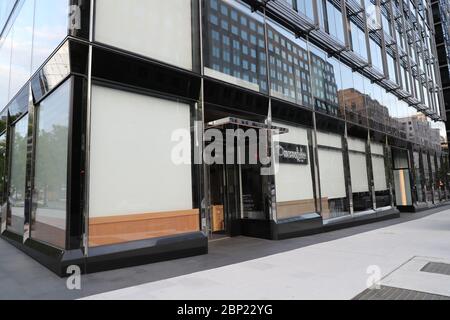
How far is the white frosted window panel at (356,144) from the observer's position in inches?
607

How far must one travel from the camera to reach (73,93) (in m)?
6.24

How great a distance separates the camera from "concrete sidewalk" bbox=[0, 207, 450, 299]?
190 inches

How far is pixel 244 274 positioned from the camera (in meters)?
5.87

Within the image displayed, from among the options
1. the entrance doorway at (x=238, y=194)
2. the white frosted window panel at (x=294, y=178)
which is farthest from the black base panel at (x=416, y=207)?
the entrance doorway at (x=238, y=194)

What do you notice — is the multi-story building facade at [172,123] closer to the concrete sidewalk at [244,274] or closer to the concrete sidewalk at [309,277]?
the concrete sidewalk at [244,274]

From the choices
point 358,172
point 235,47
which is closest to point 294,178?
point 235,47

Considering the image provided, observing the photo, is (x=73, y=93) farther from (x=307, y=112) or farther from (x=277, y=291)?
(x=307, y=112)

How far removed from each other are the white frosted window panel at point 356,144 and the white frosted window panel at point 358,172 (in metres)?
0.29

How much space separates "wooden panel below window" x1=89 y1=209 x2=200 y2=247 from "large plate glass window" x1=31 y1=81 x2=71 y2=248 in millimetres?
633

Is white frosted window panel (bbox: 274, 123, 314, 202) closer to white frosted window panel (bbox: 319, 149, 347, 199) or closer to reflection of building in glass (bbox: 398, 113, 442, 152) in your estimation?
white frosted window panel (bbox: 319, 149, 347, 199)

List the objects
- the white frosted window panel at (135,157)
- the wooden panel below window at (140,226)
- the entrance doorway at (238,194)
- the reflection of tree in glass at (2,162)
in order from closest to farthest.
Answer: the wooden panel below window at (140,226)
the white frosted window panel at (135,157)
the entrance doorway at (238,194)
the reflection of tree in glass at (2,162)

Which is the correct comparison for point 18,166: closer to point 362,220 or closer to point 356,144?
point 362,220

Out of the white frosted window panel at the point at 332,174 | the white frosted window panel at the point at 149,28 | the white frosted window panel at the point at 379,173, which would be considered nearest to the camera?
the white frosted window panel at the point at 149,28

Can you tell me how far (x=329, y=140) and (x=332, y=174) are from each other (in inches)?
58.5
